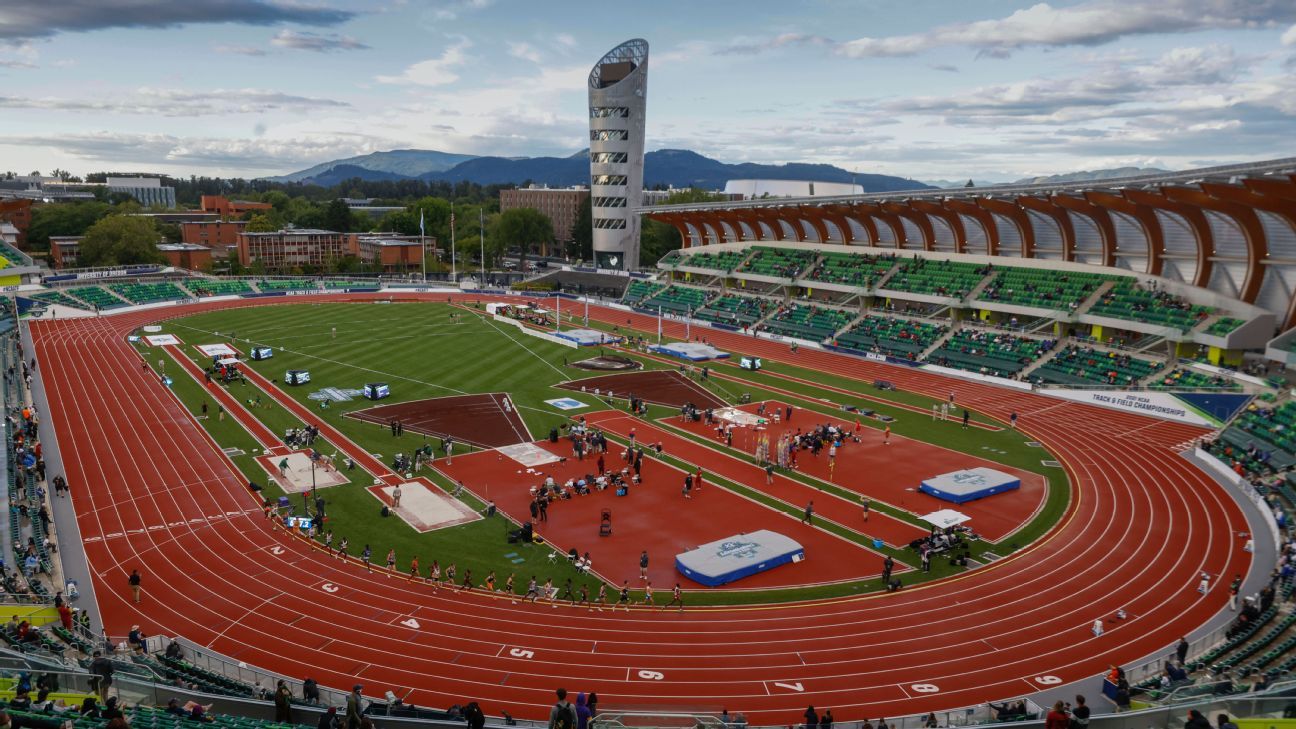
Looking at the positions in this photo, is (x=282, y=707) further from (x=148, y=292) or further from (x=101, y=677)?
(x=148, y=292)

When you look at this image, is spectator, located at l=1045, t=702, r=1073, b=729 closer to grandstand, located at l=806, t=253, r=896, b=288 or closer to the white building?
grandstand, located at l=806, t=253, r=896, b=288

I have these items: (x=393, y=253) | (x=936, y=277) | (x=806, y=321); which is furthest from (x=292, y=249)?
(x=936, y=277)

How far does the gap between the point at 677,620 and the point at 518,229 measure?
334 feet

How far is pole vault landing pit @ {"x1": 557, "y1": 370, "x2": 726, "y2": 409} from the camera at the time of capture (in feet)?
147

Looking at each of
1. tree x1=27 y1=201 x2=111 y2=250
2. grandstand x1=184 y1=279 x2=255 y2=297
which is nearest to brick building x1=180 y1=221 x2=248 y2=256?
tree x1=27 y1=201 x2=111 y2=250

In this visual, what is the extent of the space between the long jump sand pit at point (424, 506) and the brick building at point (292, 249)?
86.7m

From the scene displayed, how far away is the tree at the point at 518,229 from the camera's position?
117188 millimetres

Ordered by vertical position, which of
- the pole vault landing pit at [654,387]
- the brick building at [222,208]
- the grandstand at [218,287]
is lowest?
the pole vault landing pit at [654,387]

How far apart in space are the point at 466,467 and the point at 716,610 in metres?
14.8

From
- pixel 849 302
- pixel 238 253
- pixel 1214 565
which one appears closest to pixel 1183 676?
pixel 1214 565

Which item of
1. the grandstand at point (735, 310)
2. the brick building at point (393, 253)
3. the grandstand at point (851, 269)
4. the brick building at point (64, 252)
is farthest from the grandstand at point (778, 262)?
the brick building at point (64, 252)

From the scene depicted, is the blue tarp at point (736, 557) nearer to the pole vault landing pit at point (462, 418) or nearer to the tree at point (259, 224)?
the pole vault landing pit at point (462, 418)

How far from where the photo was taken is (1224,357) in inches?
1700

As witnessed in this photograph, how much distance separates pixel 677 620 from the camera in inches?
845
